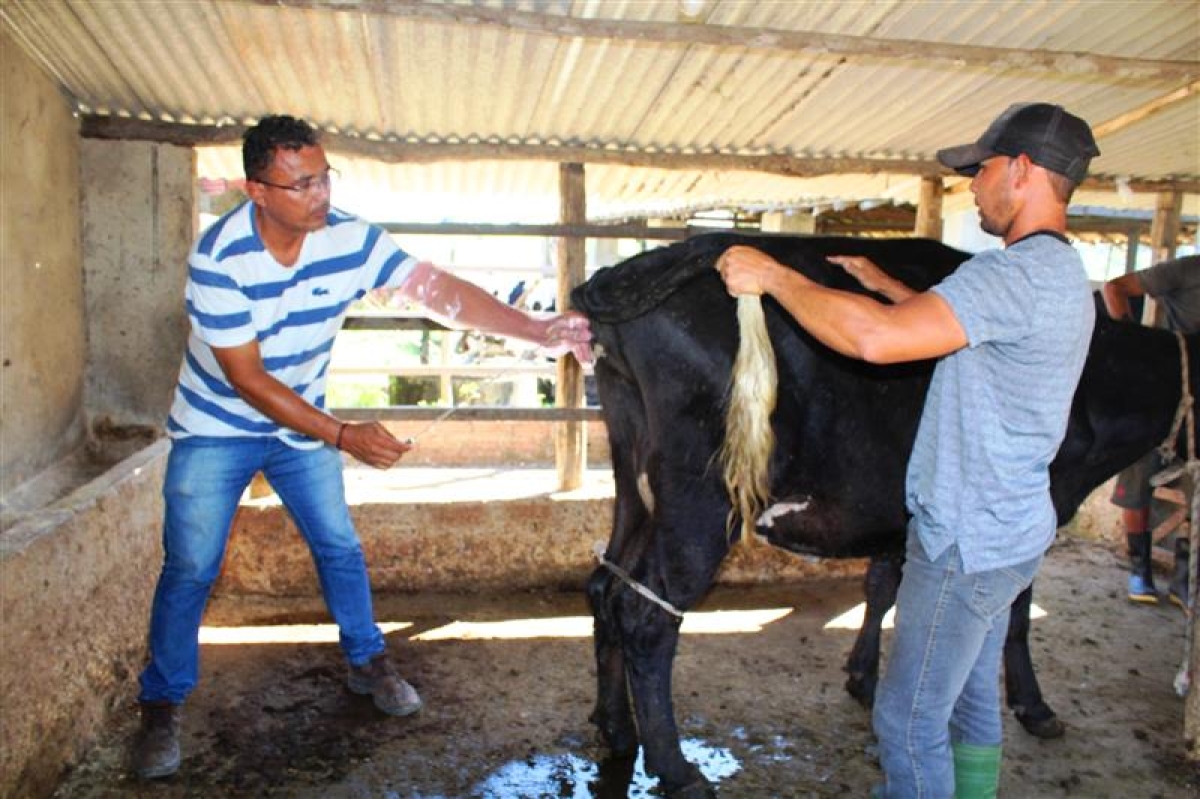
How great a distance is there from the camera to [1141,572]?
5.35 m

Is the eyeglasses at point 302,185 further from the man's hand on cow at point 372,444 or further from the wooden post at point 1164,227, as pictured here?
the wooden post at point 1164,227

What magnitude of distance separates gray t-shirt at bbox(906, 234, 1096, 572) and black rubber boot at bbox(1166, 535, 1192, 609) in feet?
11.6

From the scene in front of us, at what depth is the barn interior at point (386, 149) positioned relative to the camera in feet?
12.0

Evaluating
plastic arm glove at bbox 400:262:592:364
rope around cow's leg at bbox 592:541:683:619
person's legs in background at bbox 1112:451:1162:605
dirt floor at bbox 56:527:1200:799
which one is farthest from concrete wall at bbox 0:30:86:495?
person's legs in background at bbox 1112:451:1162:605

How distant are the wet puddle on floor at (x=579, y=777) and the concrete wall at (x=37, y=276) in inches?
111

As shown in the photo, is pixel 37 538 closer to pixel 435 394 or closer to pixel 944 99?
pixel 944 99

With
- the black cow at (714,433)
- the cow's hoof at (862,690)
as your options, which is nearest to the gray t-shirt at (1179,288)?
the black cow at (714,433)

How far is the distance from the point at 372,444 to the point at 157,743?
4.70 ft

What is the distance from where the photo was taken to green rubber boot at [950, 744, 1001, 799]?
2631 millimetres

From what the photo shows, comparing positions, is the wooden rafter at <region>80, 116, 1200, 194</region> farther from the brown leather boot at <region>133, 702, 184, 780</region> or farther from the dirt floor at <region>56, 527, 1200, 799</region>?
the brown leather boot at <region>133, 702, 184, 780</region>

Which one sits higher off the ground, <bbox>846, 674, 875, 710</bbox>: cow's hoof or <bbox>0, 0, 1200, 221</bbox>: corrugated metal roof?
<bbox>0, 0, 1200, 221</bbox>: corrugated metal roof

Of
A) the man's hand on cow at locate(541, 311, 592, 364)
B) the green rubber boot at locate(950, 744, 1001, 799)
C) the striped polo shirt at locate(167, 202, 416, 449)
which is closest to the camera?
the green rubber boot at locate(950, 744, 1001, 799)

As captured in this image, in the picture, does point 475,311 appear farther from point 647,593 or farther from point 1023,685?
point 1023,685

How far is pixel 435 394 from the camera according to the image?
12.0 meters
